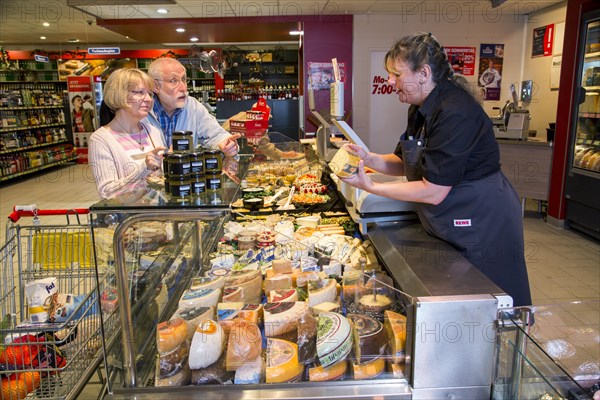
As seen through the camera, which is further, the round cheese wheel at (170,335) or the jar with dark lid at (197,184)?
the jar with dark lid at (197,184)

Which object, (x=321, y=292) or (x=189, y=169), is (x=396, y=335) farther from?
(x=189, y=169)

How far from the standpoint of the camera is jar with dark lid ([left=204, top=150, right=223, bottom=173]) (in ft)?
5.41

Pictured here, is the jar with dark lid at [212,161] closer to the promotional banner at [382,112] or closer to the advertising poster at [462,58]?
the promotional banner at [382,112]

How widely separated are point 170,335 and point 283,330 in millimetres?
364

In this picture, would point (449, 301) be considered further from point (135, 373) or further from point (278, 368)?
point (135, 373)

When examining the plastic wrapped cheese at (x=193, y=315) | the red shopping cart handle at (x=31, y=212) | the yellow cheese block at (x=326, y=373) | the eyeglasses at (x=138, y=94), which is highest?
the eyeglasses at (x=138, y=94)

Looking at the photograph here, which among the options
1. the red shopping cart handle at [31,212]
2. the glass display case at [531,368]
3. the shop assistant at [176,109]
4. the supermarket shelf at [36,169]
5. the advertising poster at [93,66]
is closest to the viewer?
the glass display case at [531,368]

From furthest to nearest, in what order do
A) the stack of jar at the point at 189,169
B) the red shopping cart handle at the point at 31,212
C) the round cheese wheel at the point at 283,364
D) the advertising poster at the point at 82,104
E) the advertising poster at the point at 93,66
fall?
the advertising poster at the point at 93,66
the advertising poster at the point at 82,104
the red shopping cart handle at the point at 31,212
the stack of jar at the point at 189,169
the round cheese wheel at the point at 283,364

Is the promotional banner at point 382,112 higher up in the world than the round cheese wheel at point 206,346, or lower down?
higher up

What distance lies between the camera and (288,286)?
1.85m

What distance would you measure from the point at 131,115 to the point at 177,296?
3.48 feet

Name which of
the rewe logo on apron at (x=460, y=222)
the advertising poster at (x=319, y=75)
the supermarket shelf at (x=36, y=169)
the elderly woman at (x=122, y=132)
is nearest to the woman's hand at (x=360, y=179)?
the rewe logo on apron at (x=460, y=222)

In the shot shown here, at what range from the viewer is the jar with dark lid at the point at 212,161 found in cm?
165

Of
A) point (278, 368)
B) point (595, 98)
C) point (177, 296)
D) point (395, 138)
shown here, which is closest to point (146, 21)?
point (395, 138)
